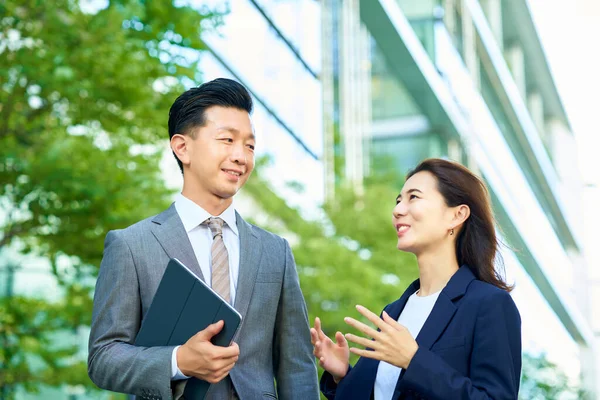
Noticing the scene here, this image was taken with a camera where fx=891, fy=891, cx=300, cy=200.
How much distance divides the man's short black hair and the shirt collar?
0.55 ft

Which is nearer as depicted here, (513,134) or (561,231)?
(513,134)

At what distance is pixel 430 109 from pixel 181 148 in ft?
66.3

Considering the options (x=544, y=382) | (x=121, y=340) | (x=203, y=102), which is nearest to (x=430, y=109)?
(x=544, y=382)

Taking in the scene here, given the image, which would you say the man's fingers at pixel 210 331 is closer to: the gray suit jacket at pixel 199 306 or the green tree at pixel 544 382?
the gray suit jacket at pixel 199 306

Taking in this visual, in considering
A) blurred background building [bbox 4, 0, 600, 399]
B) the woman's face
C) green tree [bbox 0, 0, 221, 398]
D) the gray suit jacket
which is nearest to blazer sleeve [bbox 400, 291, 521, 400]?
the woman's face

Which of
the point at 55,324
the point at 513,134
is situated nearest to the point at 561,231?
the point at 513,134

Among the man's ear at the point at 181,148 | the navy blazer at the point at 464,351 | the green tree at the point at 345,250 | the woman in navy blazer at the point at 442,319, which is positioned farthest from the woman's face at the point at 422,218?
the green tree at the point at 345,250

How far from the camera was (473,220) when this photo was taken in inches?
137

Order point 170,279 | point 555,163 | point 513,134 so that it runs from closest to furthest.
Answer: point 170,279
point 513,134
point 555,163

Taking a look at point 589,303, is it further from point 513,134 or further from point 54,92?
point 54,92

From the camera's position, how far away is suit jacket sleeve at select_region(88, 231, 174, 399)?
2938mm

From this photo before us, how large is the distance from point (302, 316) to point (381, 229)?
1061 cm

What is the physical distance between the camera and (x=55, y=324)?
32.3 ft

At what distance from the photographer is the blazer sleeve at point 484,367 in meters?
2.94
